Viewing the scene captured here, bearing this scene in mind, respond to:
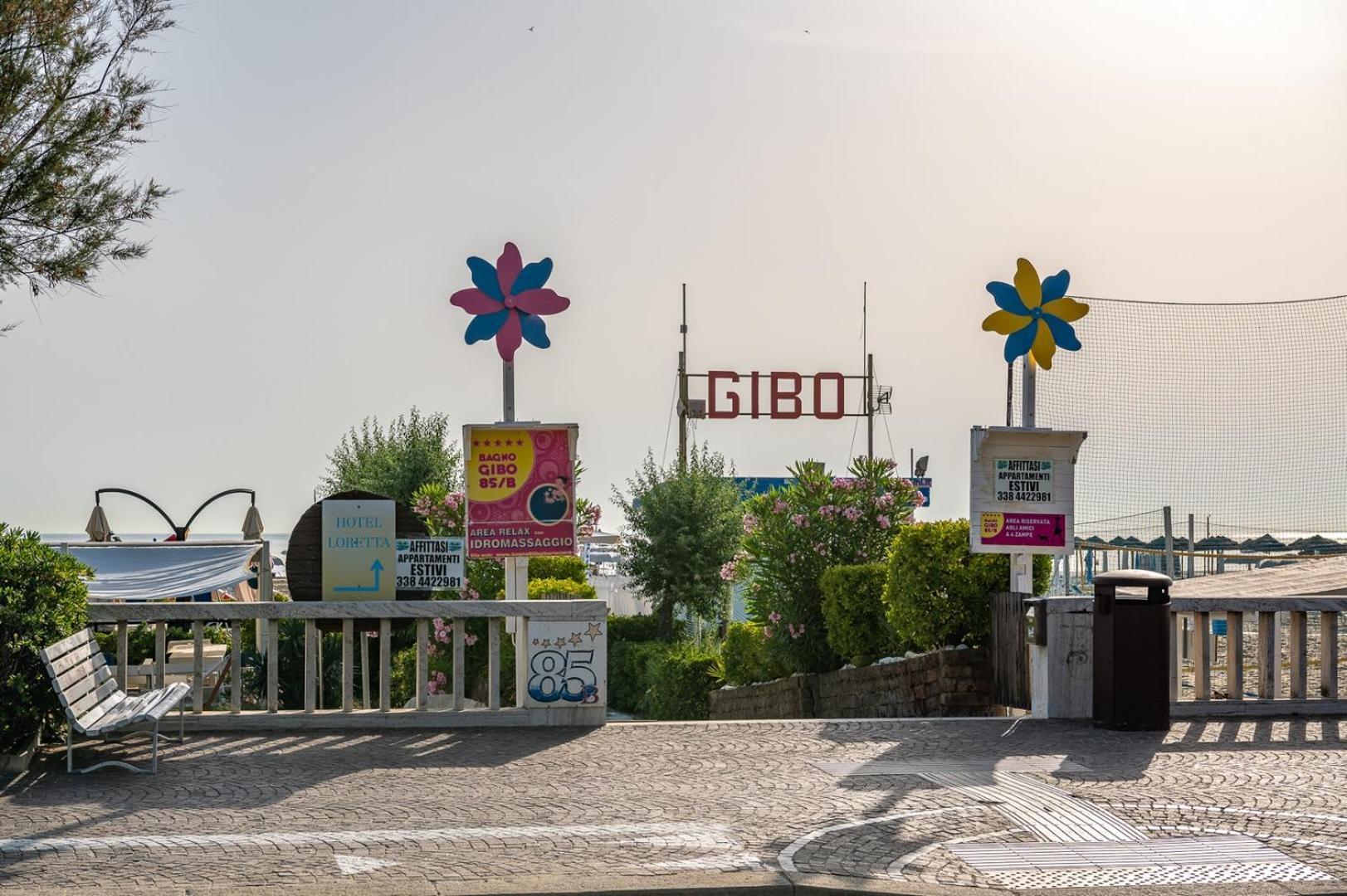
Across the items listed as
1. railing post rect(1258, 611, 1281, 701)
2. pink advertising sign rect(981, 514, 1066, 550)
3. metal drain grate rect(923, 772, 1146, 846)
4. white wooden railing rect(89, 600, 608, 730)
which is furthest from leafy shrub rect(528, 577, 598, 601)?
metal drain grate rect(923, 772, 1146, 846)

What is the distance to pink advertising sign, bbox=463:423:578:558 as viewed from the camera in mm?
12312

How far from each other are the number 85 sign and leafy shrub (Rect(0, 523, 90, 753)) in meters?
3.12

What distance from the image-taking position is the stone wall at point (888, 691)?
1359 cm

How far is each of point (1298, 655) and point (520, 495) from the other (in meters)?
6.26

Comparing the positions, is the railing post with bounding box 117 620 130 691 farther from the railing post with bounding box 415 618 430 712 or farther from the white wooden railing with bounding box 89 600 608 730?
the railing post with bounding box 415 618 430 712

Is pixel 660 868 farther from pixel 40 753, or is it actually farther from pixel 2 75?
pixel 2 75

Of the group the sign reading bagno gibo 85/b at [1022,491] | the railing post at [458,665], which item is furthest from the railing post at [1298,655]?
the railing post at [458,665]

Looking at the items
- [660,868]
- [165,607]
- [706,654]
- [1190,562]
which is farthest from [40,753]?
[1190,562]

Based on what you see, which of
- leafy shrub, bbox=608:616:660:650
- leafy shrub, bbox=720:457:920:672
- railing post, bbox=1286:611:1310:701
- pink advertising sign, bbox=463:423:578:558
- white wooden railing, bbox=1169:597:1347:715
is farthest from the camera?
leafy shrub, bbox=608:616:660:650

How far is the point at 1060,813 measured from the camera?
311 inches

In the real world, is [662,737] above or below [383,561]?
below

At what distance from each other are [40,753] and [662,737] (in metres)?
4.00

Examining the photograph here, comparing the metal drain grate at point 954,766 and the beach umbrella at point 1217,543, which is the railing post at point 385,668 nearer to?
the metal drain grate at point 954,766

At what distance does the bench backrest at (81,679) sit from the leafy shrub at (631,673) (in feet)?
55.6
